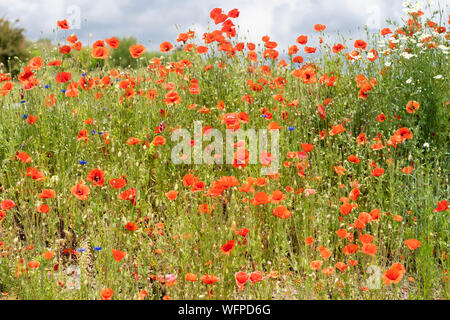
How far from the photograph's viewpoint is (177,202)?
3348mm

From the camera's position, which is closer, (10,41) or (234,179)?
(234,179)

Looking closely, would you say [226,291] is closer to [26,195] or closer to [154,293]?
[154,293]

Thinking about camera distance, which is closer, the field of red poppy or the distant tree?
the field of red poppy

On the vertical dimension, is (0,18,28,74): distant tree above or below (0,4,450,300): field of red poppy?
above

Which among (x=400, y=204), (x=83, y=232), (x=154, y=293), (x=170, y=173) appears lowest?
(x=154, y=293)

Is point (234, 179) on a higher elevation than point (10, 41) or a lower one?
lower

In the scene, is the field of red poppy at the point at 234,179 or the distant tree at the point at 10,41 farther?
the distant tree at the point at 10,41

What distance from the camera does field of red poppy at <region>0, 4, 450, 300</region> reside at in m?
2.60

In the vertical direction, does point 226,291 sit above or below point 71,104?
below

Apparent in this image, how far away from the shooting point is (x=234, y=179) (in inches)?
99.0

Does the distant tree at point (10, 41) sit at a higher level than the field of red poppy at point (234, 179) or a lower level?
higher

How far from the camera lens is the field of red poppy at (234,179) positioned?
2.60 meters
